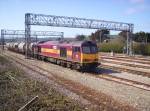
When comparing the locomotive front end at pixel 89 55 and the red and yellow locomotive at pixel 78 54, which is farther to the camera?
the red and yellow locomotive at pixel 78 54

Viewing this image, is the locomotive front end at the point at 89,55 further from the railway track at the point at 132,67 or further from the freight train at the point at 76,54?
the railway track at the point at 132,67

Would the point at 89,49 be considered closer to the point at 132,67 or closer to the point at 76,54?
the point at 76,54

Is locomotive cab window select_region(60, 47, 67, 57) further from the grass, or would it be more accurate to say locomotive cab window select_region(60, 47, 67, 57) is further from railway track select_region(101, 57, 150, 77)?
the grass

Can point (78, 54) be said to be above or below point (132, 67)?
above

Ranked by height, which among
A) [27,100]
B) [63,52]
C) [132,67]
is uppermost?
[63,52]

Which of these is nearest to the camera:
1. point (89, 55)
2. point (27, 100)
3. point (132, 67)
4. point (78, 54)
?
point (27, 100)

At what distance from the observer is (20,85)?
15.2 metres

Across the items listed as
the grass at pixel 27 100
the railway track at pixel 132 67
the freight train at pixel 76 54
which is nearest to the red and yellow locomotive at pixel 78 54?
the freight train at pixel 76 54

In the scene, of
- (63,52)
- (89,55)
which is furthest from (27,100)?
(63,52)

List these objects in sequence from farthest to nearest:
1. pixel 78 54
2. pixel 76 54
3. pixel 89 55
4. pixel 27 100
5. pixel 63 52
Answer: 1. pixel 63 52
2. pixel 76 54
3. pixel 78 54
4. pixel 89 55
5. pixel 27 100

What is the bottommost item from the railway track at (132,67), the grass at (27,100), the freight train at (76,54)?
the railway track at (132,67)

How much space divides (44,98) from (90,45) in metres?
13.8

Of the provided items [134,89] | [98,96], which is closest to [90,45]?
[134,89]

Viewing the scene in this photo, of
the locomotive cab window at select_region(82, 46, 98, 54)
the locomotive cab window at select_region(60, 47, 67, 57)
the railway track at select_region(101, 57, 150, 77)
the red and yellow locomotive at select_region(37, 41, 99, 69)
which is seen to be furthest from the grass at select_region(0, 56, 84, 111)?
the locomotive cab window at select_region(60, 47, 67, 57)
